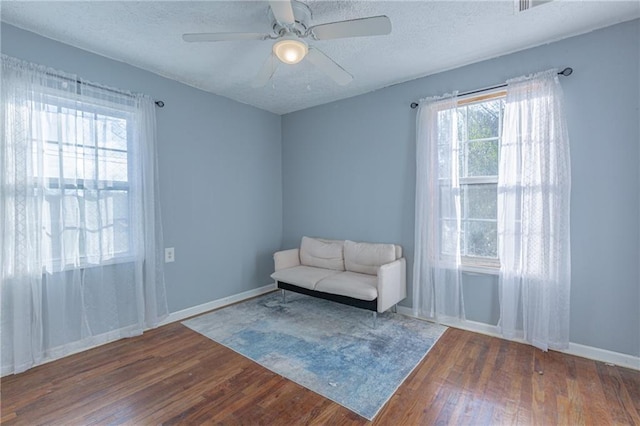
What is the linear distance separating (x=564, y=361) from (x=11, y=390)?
3.97 m

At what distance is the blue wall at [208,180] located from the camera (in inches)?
116

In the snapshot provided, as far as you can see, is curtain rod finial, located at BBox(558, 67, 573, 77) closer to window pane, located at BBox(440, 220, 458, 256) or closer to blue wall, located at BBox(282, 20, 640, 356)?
blue wall, located at BBox(282, 20, 640, 356)

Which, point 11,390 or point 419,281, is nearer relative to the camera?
point 11,390

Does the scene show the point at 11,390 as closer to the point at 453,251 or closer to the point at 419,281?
the point at 419,281

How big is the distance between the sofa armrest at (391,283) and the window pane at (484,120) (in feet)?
4.87

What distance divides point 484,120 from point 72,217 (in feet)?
12.3

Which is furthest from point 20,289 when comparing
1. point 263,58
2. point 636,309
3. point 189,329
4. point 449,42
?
point 636,309

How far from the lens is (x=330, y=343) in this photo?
2637mm

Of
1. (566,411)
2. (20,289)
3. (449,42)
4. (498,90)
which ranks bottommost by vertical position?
(566,411)

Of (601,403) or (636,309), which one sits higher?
(636,309)

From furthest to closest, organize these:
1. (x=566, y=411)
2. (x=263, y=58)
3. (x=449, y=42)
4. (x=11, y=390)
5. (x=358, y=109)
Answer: (x=358, y=109) → (x=263, y=58) → (x=449, y=42) → (x=11, y=390) → (x=566, y=411)

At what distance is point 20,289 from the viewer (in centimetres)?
219

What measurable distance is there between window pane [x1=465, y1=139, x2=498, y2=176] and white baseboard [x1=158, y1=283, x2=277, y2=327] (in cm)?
294

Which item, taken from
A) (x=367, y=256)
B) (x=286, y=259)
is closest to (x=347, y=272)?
(x=367, y=256)
